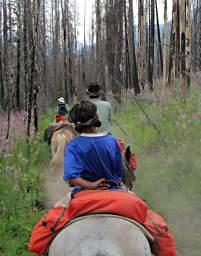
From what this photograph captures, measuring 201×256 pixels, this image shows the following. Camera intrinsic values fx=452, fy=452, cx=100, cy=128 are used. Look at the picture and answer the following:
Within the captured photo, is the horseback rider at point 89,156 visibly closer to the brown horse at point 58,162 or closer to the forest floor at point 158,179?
the forest floor at point 158,179

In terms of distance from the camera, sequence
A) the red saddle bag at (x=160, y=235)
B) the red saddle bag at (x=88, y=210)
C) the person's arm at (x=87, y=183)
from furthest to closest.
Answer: the person's arm at (x=87, y=183) < the red saddle bag at (x=160, y=235) < the red saddle bag at (x=88, y=210)

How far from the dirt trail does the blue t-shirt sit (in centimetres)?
458

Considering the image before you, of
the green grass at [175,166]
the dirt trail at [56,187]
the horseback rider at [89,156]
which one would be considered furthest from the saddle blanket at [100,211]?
the dirt trail at [56,187]

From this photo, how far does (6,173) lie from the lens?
7.13 meters

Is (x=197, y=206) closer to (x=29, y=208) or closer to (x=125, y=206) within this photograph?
(x=29, y=208)

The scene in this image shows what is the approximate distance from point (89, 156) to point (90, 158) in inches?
0.7

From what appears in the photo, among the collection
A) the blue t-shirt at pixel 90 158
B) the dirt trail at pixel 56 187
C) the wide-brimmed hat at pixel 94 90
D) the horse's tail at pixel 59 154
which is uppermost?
the wide-brimmed hat at pixel 94 90

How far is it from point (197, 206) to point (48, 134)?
227 inches

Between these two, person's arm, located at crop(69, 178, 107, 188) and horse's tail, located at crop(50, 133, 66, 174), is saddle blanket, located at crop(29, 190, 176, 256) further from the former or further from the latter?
horse's tail, located at crop(50, 133, 66, 174)

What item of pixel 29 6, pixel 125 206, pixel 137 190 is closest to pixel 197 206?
pixel 137 190

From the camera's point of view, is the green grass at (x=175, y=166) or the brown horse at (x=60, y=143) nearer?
the green grass at (x=175, y=166)

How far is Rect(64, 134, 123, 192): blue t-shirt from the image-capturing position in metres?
3.72

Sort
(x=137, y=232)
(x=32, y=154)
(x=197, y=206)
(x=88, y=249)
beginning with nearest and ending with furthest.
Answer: (x=88, y=249)
(x=137, y=232)
(x=197, y=206)
(x=32, y=154)

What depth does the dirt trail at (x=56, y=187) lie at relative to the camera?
8.37 m
